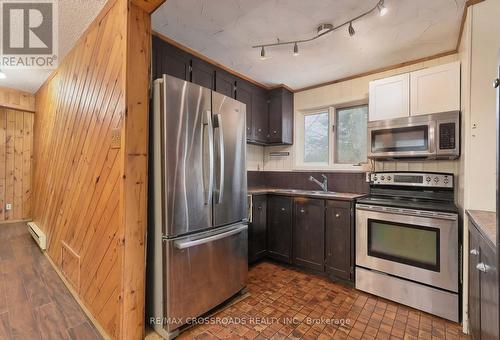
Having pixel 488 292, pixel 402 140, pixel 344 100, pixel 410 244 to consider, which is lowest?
pixel 410 244

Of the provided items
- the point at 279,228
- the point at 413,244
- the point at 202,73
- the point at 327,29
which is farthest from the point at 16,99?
the point at 413,244

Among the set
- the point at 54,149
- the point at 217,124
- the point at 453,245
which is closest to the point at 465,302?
the point at 453,245

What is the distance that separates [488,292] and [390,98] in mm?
2041

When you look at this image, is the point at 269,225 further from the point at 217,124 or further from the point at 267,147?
the point at 217,124

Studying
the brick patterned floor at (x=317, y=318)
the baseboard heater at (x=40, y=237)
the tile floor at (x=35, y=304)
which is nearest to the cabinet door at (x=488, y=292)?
the brick patterned floor at (x=317, y=318)

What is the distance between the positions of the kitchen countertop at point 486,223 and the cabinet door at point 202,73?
8.77 ft

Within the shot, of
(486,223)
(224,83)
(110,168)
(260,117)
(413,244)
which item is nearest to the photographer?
(486,223)

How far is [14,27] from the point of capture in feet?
6.92

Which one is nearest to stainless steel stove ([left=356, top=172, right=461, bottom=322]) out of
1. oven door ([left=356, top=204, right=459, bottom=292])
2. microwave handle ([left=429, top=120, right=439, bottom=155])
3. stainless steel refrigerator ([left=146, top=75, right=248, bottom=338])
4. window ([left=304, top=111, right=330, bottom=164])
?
oven door ([left=356, top=204, right=459, bottom=292])

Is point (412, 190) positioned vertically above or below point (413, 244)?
above

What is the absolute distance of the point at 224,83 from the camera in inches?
118

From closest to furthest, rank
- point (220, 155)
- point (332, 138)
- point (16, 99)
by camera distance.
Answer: point (220, 155), point (332, 138), point (16, 99)

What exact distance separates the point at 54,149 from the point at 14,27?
1439 millimetres

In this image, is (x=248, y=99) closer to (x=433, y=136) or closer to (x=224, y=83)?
(x=224, y=83)
